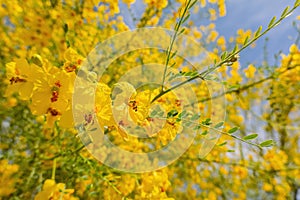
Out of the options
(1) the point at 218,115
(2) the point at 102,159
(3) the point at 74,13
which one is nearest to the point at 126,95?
(2) the point at 102,159

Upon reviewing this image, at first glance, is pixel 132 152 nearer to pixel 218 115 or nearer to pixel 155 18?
pixel 218 115

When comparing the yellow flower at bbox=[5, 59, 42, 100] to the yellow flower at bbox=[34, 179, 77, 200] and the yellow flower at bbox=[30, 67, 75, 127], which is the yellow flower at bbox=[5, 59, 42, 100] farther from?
the yellow flower at bbox=[34, 179, 77, 200]

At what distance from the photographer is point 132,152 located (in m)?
2.30

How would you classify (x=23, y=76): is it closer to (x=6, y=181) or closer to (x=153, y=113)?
(x=153, y=113)

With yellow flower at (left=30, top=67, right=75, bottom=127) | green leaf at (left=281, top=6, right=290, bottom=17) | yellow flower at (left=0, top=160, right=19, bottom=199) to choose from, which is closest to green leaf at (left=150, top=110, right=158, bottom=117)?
yellow flower at (left=30, top=67, right=75, bottom=127)

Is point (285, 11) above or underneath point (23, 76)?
above

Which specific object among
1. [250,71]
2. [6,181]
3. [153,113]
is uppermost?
[250,71]

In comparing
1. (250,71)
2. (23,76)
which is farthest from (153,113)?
(250,71)

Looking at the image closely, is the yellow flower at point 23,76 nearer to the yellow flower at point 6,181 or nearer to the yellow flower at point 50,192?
the yellow flower at point 50,192

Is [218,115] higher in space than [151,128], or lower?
higher

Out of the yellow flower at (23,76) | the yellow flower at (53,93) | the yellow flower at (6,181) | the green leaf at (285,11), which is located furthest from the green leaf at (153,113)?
the yellow flower at (6,181)

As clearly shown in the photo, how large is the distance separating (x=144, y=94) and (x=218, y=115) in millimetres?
1688

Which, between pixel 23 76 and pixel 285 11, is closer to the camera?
pixel 285 11

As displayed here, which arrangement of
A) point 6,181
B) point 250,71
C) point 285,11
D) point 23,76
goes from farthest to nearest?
point 250,71, point 6,181, point 23,76, point 285,11
